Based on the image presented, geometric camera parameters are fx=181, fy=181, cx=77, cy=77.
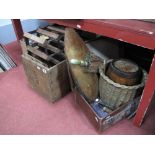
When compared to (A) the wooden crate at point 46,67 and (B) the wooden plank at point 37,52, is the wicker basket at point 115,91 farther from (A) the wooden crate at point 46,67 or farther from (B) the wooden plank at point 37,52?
(B) the wooden plank at point 37,52

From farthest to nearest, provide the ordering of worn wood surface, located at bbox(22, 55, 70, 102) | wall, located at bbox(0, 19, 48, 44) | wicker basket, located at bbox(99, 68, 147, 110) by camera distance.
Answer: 1. wall, located at bbox(0, 19, 48, 44)
2. worn wood surface, located at bbox(22, 55, 70, 102)
3. wicker basket, located at bbox(99, 68, 147, 110)

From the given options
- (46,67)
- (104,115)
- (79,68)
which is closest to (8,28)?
(46,67)

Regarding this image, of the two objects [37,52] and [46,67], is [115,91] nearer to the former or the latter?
[46,67]

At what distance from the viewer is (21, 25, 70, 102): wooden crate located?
141 centimetres

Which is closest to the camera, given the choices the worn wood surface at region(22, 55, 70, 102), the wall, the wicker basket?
the wicker basket

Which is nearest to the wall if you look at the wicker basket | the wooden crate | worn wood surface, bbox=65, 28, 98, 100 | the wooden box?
the wooden crate

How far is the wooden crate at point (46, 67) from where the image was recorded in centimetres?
141

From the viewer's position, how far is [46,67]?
4.50ft

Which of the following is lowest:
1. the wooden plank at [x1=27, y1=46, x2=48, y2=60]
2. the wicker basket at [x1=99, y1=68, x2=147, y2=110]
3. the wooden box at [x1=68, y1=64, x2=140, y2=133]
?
the wooden box at [x1=68, y1=64, x2=140, y2=133]

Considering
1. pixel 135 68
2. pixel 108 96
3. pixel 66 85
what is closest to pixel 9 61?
pixel 66 85

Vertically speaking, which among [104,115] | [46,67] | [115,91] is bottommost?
[104,115]

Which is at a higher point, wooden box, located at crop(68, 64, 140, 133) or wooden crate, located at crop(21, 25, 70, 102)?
wooden crate, located at crop(21, 25, 70, 102)

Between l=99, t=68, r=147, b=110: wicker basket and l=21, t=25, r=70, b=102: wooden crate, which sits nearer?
l=99, t=68, r=147, b=110: wicker basket

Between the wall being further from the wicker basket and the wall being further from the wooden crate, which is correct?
the wicker basket
